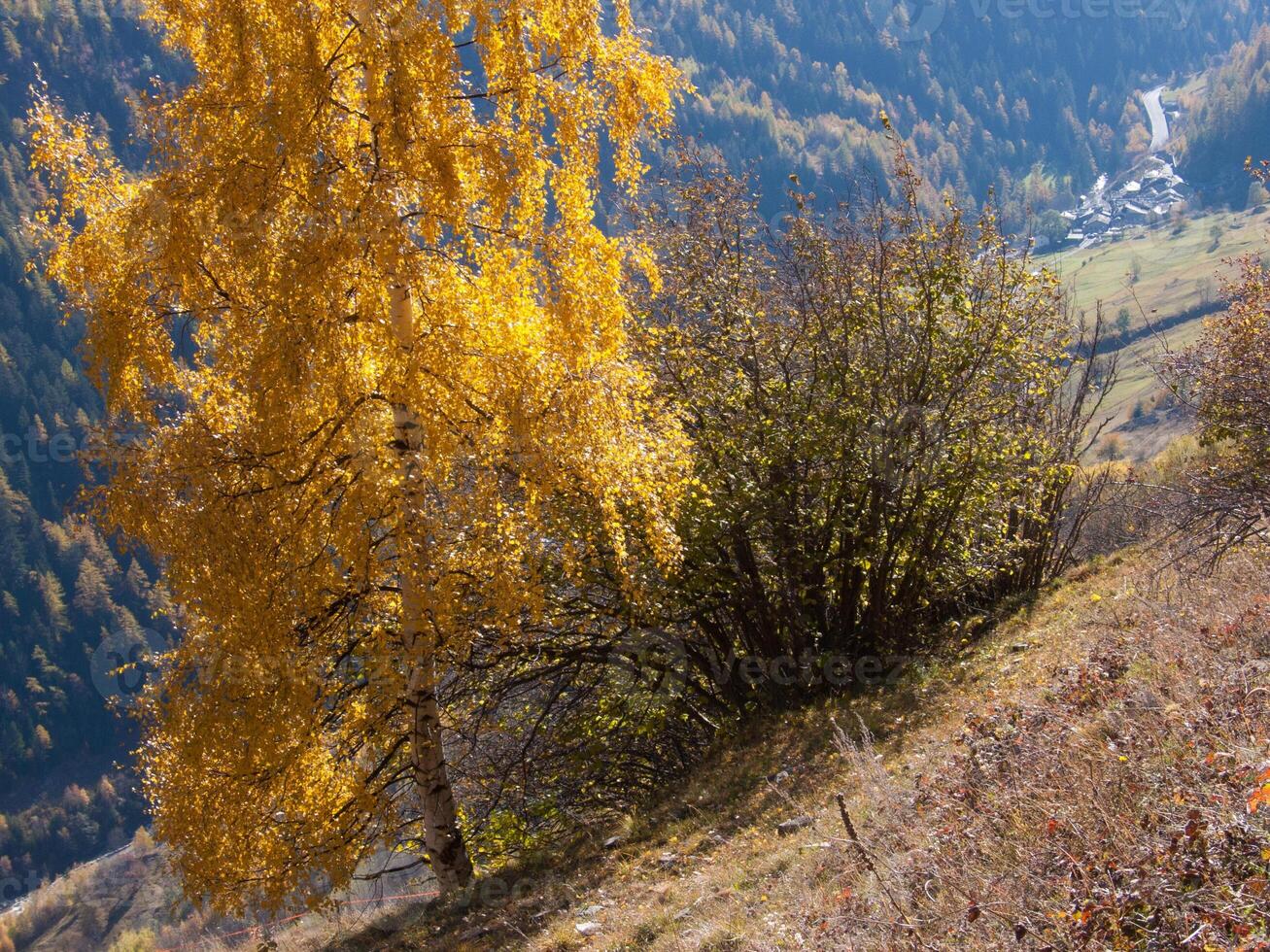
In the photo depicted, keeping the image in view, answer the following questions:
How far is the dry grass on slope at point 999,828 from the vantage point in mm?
4102

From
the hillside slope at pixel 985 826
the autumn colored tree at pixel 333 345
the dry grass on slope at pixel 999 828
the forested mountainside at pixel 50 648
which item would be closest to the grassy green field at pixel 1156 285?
the hillside slope at pixel 985 826

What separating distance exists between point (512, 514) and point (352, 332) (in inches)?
74.2

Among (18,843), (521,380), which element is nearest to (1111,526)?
(521,380)

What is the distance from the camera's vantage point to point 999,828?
207 inches

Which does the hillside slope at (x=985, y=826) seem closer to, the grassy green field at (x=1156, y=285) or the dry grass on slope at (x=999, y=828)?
the dry grass on slope at (x=999, y=828)

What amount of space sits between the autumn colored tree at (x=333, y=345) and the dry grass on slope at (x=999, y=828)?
2366 millimetres

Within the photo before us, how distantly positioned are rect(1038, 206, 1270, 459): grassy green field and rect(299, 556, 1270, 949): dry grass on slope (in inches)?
3019

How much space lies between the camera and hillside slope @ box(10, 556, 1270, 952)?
4.13m

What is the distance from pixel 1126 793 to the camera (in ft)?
15.9

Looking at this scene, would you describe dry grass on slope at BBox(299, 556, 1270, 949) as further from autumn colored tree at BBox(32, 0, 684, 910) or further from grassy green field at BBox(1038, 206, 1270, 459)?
grassy green field at BBox(1038, 206, 1270, 459)

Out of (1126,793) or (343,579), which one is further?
(343,579)

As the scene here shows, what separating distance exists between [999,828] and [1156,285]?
547ft

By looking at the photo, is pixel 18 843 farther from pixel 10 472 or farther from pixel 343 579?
pixel 343 579

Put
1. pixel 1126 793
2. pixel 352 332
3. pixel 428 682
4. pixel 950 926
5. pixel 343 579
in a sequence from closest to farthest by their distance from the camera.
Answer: pixel 950 926 → pixel 1126 793 → pixel 352 332 → pixel 343 579 → pixel 428 682
